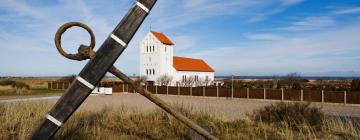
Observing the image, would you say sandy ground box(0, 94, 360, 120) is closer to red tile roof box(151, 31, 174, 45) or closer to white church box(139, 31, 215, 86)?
white church box(139, 31, 215, 86)

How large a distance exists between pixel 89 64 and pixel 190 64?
4968 centimetres

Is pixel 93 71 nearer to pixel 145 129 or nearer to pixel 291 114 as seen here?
pixel 145 129

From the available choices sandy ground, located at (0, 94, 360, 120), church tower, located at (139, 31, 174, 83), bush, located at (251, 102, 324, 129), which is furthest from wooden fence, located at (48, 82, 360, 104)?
bush, located at (251, 102, 324, 129)

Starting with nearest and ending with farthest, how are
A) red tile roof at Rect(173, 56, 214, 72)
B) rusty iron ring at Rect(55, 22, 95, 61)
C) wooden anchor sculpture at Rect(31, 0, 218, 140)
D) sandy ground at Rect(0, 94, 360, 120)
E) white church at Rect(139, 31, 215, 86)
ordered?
wooden anchor sculpture at Rect(31, 0, 218, 140) < rusty iron ring at Rect(55, 22, 95, 61) < sandy ground at Rect(0, 94, 360, 120) < white church at Rect(139, 31, 215, 86) < red tile roof at Rect(173, 56, 214, 72)

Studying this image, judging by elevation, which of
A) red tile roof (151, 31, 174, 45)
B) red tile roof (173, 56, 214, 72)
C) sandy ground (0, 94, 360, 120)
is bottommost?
sandy ground (0, 94, 360, 120)

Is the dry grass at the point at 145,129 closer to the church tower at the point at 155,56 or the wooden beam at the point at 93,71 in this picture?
the wooden beam at the point at 93,71

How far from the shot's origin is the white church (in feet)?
149

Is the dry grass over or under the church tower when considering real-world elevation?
under

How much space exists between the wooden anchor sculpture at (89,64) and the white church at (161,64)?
4173cm

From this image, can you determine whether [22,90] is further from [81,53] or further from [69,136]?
[81,53]

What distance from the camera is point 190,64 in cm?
5200

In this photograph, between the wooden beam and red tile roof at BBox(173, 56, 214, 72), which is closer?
the wooden beam

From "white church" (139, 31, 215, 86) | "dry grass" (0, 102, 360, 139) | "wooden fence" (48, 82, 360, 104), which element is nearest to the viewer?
"dry grass" (0, 102, 360, 139)

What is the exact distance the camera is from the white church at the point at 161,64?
4556cm
